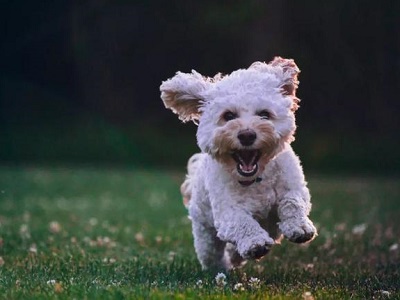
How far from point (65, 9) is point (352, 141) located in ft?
29.6

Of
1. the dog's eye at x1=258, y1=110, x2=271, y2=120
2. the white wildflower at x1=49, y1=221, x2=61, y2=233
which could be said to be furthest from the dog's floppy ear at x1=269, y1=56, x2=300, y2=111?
the white wildflower at x1=49, y1=221, x2=61, y2=233

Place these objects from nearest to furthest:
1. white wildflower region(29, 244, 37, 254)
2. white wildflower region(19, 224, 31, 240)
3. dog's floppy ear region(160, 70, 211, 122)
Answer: dog's floppy ear region(160, 70, 211, 122) → white wildflower region(29, 244, 37, 254) → white wildflower region(19, 224, 31, 240)

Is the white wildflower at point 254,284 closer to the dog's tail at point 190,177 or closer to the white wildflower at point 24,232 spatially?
the dog's tail at point 190,177

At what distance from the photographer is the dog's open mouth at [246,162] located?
234 inches

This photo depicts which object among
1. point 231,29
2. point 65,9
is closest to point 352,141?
point 231,29

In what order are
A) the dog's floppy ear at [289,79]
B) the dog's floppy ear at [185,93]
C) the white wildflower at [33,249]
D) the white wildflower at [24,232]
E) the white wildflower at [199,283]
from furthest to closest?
the white wildflower at [24,232] → the white wildflower at [33,249] → the dog's floppy ear at [185,93] → the dog's floppy ear at [289,79] → the white wildflower at [199,283]

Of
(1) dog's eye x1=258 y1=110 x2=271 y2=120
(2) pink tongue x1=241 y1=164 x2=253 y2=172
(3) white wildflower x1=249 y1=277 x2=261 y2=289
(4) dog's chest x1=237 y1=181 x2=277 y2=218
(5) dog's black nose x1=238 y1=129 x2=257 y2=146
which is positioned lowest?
(3) white wildflower x1=249 y1=277 x2=261 y2=289

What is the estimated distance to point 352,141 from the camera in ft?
84.2

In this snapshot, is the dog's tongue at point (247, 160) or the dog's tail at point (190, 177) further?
the dog's tail at point (190, 177)

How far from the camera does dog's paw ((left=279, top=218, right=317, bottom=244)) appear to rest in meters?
5.83

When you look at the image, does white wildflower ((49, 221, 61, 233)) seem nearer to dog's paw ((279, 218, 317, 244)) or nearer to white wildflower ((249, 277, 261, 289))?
white wildflower ((249, 277, 261, 289))

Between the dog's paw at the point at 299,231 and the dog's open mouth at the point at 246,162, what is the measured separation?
0.43 meters

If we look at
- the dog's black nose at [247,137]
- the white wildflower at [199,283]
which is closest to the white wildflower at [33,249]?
the white wildflower at [199,283]

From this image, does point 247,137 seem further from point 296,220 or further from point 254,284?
point 254,284
